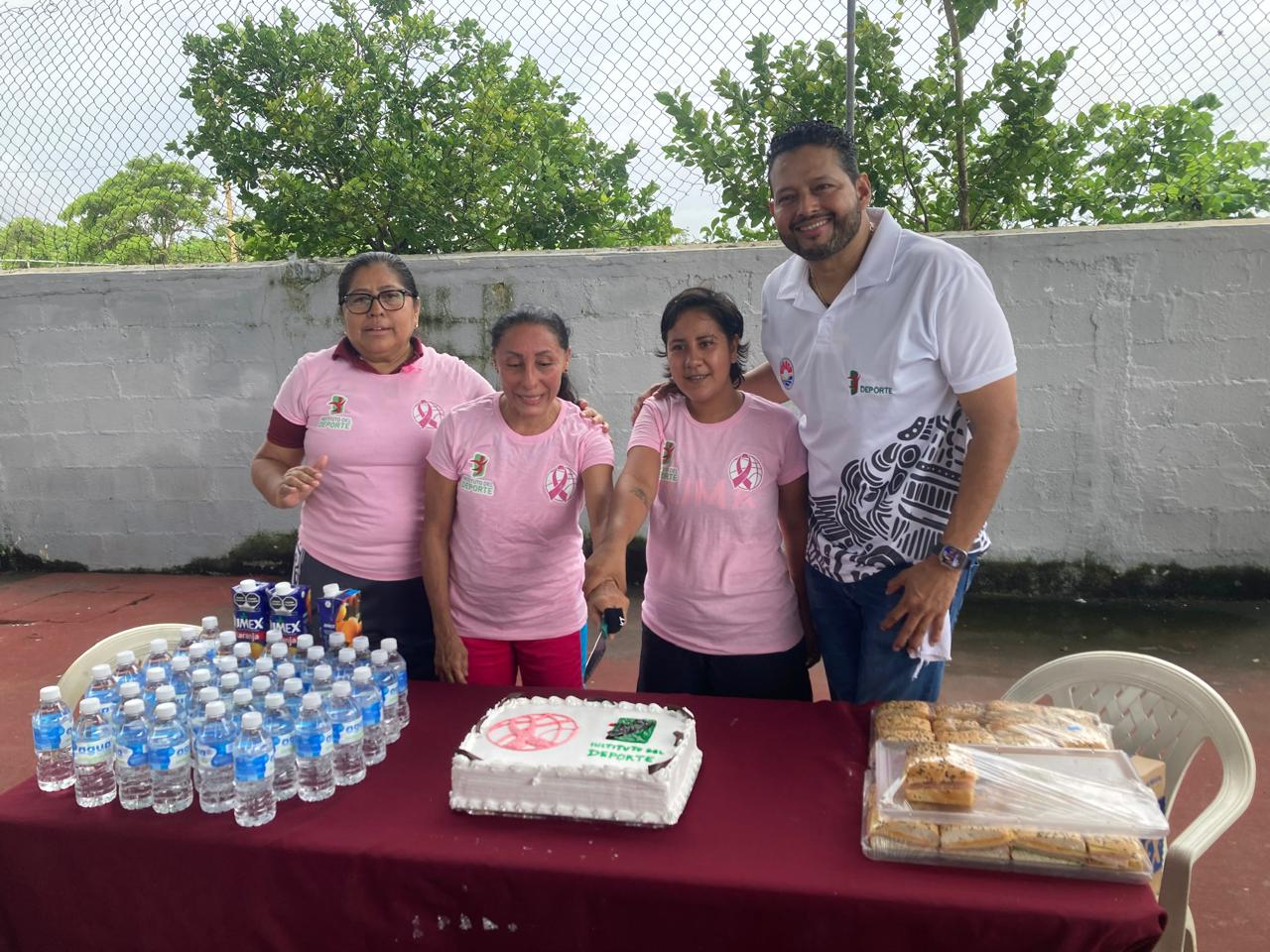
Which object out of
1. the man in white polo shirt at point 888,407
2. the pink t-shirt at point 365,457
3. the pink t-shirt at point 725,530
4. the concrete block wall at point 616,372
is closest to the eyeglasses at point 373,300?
the pink t-shirt at point 365,457

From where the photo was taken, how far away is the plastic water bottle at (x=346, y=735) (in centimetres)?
168

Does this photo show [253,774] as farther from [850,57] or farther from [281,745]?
[850,57]

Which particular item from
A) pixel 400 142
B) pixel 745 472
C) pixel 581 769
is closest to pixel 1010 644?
pixel 745 472

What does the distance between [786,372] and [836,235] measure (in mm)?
362

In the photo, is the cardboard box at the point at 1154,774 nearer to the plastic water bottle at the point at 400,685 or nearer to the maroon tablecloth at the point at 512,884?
the maroon tablecloth at the point at 512,884

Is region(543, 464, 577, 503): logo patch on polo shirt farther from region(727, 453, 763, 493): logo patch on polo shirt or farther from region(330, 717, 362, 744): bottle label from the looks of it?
region(330, 717, 362, 744): bottle label

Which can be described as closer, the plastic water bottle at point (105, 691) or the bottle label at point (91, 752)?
the bottle label at point (91, 752)

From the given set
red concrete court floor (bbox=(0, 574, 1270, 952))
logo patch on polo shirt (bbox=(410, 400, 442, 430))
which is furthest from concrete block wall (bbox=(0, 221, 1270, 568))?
logo patch on polo shirt (bbox=(410, 400, 442, 430))

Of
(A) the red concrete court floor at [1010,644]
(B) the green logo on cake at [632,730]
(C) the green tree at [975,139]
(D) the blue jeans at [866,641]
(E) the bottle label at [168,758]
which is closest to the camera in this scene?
(E) the bottle label at [168,758]

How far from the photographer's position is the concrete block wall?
434cm

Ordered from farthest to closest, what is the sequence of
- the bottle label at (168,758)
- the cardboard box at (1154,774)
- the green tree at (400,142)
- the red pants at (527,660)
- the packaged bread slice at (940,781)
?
the green tree at (400,142) < the red pants at (527,660) < the cardboard box at (1154,774) < the bottle label at (168,758) < the packaged bread slice at (940,781)

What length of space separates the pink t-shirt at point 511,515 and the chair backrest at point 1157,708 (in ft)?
3.83

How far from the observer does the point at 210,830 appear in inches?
61.5

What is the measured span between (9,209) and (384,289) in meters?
4.66
